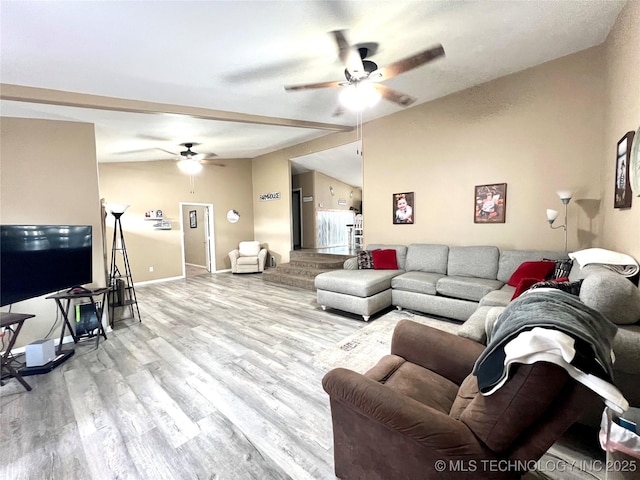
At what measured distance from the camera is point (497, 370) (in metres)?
0.99

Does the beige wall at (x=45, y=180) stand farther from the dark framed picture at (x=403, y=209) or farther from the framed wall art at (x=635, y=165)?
the framed wall art at (x=635, y=165)

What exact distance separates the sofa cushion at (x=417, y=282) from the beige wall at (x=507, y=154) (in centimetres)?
85

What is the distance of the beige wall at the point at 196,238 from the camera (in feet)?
29.8

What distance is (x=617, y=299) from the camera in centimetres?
157

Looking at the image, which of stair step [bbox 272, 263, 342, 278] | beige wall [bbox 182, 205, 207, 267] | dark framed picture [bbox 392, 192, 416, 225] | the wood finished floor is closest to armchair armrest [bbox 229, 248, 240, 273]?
stair step [bbox 272, 263, 342, 278]

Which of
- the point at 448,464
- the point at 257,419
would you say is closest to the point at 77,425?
the point at 257,419

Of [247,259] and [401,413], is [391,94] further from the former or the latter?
[247,259]

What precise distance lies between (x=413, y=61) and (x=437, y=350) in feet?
7.63

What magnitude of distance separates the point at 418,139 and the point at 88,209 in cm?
510

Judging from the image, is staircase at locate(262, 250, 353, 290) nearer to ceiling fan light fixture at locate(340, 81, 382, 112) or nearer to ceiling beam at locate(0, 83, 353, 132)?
ceiling beam at locate(0, 83, 353, 132)

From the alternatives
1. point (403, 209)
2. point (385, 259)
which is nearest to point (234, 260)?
point (385, 259)

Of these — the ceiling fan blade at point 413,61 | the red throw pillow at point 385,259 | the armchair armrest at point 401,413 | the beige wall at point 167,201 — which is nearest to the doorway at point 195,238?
the beige wall at point 167,201

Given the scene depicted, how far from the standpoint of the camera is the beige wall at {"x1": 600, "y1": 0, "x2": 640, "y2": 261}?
2121mm

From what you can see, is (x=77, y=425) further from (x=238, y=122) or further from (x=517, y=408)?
(x=238, y=122)
